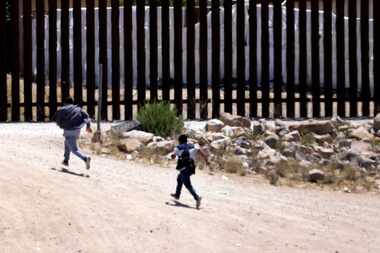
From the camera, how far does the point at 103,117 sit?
22312mm

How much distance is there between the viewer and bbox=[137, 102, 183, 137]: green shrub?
789 inches

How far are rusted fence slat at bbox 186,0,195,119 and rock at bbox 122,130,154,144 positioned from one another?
9.96ft

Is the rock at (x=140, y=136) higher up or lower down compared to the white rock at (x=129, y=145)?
higher up

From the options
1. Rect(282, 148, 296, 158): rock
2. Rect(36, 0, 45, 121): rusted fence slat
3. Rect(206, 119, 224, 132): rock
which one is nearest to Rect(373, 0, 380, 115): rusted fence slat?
Rect(206, 119, 224, 132): rock

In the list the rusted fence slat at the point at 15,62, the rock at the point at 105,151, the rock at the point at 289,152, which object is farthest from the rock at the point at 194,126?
the rusted fence slat at the point at 15,62

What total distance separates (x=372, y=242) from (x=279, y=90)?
31.2 feet

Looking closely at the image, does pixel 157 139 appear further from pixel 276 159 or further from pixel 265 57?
pixel 265 57

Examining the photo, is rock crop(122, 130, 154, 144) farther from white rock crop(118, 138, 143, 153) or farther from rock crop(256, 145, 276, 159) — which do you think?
rock crop(256, 145, 276, 159)

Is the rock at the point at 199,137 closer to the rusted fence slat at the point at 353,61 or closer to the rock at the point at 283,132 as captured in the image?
the rock at the point at 283,132

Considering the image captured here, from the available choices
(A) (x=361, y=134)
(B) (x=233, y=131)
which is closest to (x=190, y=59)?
(B) (x=233, y=131)

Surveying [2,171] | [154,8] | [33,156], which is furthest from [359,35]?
[2,171]

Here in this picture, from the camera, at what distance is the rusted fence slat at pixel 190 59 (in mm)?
22438

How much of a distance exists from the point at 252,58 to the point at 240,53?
292 millimetres

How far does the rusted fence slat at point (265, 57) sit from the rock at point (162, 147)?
14.5ft
